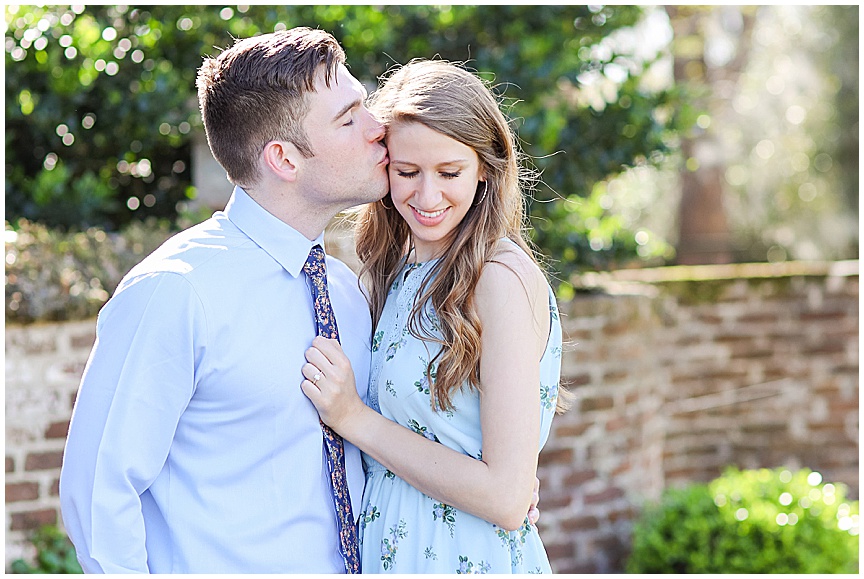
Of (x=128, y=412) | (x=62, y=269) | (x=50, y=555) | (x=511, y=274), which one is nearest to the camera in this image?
(x=128, y=412)

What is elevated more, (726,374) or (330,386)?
(726,374)

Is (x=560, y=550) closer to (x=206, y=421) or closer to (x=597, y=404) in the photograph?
(x=597, y=404)

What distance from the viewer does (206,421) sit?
6.37 feet

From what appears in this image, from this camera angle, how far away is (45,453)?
3.54 meters

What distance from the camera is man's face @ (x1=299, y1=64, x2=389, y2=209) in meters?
2.10

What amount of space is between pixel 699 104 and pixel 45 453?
4.57 metres

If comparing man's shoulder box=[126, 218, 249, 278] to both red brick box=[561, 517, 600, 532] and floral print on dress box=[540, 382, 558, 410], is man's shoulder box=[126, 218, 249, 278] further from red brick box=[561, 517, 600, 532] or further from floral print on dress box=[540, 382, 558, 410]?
red brick box=[561, 517, 600, 532]

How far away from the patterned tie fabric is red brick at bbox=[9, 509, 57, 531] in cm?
198

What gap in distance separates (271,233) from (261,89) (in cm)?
32

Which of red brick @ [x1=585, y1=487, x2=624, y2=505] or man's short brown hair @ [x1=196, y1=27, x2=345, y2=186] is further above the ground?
man's short brown hair @ [x1=196, y1=27, x2=345, y2=186]

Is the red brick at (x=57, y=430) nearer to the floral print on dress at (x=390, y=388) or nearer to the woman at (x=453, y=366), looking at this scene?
the woman at (x=453, y=366)

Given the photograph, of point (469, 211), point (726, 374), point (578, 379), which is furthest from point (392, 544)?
point (726, 374)

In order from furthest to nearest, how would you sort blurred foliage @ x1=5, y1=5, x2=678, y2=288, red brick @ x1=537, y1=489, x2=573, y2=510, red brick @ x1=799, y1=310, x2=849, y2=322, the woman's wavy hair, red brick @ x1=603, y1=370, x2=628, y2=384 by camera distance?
red brick @ x1=799, y1=310, x2=849, y2=322
red brick @ x1=603, y1=370, x2=628, y2=384
red brick @ x1=537, y1=489, x2=573, y2=510
blurred foliage @ x1=5, y1=5, x2=678, y2=288
the woman's wavy hair

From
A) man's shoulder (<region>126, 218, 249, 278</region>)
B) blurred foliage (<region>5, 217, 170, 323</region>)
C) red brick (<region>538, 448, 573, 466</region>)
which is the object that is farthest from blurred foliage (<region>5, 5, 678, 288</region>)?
man's shoulder (<region>126, 218, 249, 278</region>)
